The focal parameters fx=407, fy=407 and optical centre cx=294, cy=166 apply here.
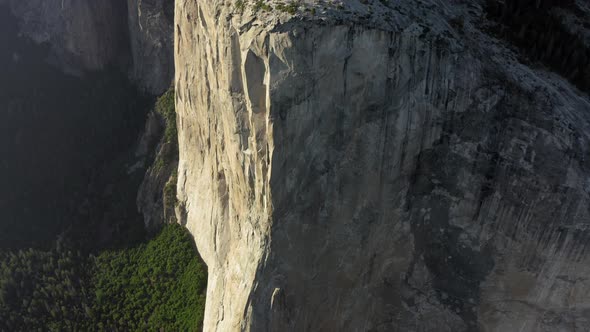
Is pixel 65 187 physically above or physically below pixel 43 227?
above

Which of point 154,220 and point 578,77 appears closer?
point 578,77

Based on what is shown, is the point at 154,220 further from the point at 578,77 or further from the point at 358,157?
the point at 578,77

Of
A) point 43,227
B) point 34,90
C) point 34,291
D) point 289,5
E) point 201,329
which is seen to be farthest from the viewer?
point 34,90

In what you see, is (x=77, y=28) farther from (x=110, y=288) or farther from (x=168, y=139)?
(x=110, y=288)

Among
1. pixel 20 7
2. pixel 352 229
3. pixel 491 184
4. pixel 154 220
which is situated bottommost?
pixel 154 220

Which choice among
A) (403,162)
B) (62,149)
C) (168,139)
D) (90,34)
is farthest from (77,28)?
(403,162)

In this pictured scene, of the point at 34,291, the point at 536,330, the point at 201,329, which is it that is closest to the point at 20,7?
the point at 34,291
